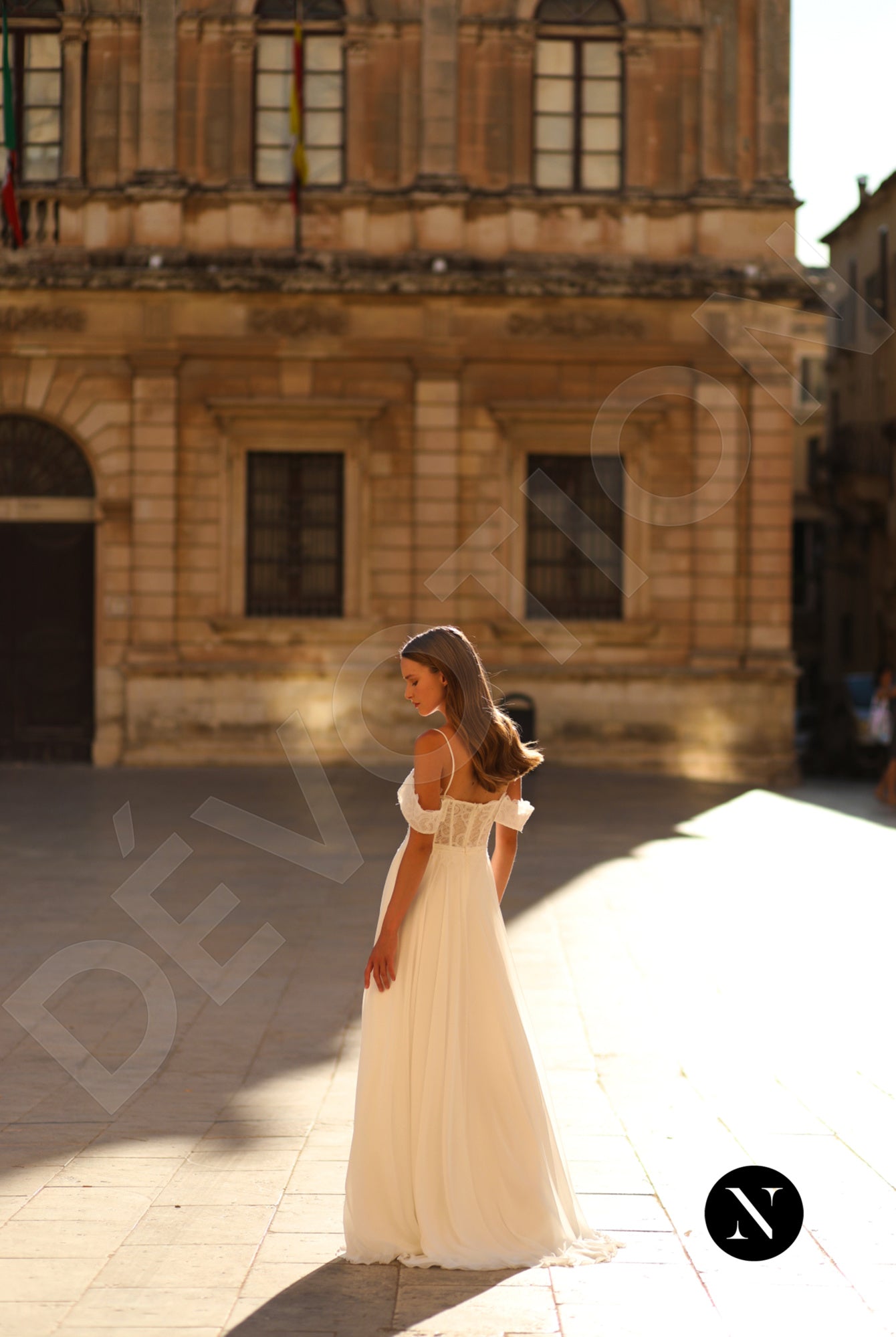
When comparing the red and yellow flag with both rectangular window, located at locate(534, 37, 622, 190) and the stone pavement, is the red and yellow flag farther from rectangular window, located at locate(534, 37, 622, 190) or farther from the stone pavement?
the stone pavement

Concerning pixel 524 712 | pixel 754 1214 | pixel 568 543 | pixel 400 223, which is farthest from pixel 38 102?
pixel 754 1214

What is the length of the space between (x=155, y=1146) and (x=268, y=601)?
15.9m

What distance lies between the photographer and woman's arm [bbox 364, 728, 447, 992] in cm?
479

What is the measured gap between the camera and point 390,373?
838 inches

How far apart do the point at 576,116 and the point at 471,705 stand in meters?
18.4

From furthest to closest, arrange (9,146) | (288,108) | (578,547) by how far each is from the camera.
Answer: (578,547) → (288,108) → (9,146)

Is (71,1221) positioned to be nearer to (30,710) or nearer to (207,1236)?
(207,1236)

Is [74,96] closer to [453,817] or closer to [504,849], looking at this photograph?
[504,849]

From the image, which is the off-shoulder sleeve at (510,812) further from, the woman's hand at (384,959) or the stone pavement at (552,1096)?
the stone pavement at (552,1096)

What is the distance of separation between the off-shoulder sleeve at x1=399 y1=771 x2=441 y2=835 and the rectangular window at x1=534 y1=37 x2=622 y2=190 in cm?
1808

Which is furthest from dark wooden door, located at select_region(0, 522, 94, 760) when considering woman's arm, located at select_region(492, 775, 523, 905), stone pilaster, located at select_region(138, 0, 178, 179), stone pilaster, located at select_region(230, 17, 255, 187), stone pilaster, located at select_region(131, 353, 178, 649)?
woman's arm, located at select_region(492, 775, 523, 905)

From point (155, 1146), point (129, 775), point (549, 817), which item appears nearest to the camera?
point (155, 1146)

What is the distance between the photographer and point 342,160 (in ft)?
70.3

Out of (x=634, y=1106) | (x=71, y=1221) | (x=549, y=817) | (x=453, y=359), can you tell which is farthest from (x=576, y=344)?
(x=71, y=1221)
